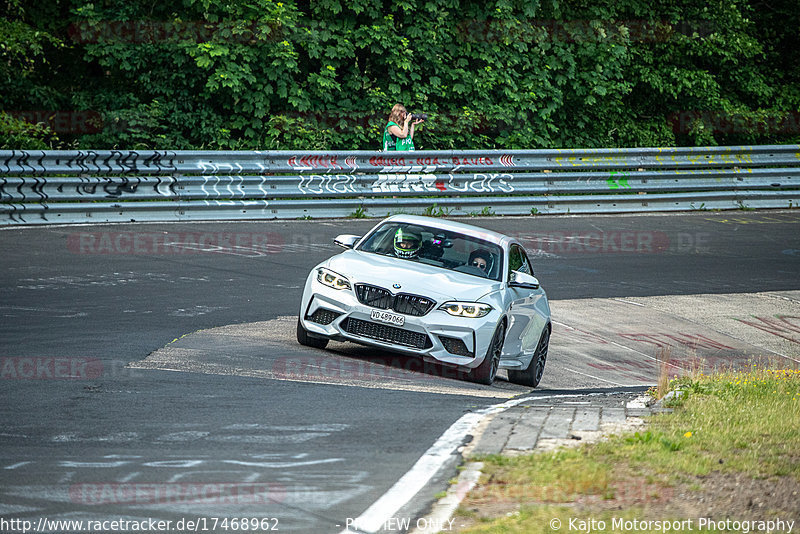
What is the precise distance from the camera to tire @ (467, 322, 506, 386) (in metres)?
9.84

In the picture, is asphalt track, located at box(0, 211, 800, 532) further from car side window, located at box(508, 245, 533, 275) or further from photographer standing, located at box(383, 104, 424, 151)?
photographer standing, located at box(383, 104, 424, 151)

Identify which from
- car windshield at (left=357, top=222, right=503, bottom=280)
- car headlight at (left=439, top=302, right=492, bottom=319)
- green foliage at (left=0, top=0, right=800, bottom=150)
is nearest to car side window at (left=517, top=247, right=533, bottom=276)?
car windshield at (left=357, top=222, right=503, bottom=280)

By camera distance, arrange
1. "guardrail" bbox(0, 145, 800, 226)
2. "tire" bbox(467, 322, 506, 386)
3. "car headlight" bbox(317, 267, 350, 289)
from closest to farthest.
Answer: "tire" bbox(467, 322, 506, 386) → "car headlight" bbox(317, 267, 350, 289) → "guardrail" bbox(0, 145, 800, 226)

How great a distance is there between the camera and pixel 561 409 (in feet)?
26.9

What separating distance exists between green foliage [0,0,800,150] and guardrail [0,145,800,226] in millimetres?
2438

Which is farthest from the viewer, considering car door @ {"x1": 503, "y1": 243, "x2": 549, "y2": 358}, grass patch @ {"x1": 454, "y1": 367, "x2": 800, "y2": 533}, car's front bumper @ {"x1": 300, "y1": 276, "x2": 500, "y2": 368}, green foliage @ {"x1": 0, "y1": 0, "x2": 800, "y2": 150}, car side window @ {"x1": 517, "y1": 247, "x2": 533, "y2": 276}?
green foliage @ {"x1": 0, "y1": 0, "x2": 800, "y2": 150}

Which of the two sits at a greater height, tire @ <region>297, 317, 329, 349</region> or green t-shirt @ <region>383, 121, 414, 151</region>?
green t-shirt @ <region>383, 121, 414, 151</region>

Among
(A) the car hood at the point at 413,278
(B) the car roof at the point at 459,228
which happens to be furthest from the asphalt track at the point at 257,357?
(B) the car roof at the point at 459,228

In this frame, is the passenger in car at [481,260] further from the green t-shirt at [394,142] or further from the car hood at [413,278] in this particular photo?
the green t-shirt at [394,142]

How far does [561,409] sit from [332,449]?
2.31m

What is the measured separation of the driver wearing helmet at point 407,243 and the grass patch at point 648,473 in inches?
143

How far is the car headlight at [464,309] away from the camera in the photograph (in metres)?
9.79

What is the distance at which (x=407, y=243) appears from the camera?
10953 millimetres

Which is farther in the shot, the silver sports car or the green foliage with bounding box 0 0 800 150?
the green foliage with bounding box 0 0 800 150
